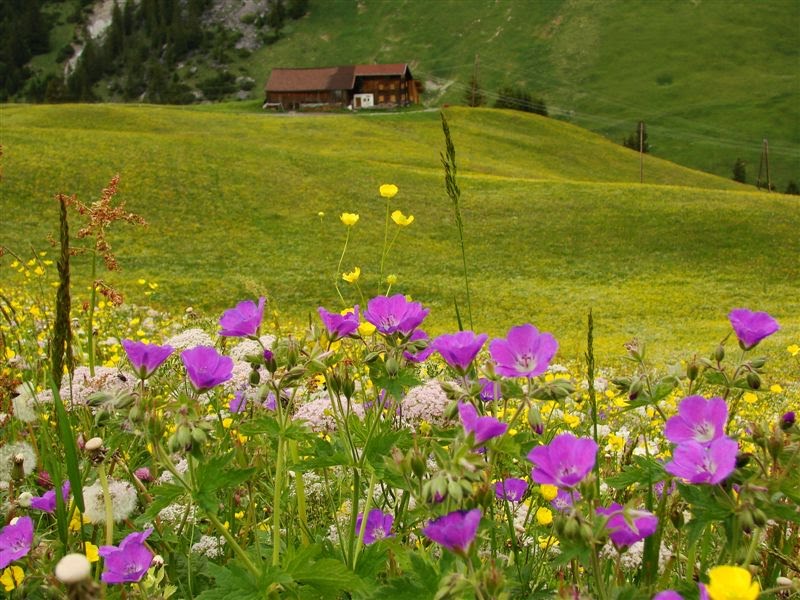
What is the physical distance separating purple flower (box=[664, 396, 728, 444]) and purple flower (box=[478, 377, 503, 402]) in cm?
33

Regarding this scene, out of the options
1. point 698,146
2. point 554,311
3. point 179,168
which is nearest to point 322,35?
point 698,146

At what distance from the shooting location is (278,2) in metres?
145

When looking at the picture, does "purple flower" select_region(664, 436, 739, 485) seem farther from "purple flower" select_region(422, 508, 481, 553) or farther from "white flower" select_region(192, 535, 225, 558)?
"white flower" select_region(192, 535, 225, 558)

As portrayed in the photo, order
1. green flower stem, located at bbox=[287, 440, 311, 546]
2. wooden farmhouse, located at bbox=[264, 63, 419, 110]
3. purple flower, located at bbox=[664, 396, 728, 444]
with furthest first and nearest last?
wooden farmhouse, located at bbox=[264, 63, 419, 110]
green flower stem, located at bbox=[287, 440, 311, 546]
purple flower, located at bbox=[664, 396, 728, 444]

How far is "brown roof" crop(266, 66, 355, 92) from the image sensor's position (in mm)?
85188

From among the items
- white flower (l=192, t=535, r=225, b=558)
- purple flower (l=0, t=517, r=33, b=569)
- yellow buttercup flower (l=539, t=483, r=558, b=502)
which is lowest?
white flower (l=192, t=535, r=225, b=558)

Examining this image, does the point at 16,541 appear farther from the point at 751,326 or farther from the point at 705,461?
the point at 751,326

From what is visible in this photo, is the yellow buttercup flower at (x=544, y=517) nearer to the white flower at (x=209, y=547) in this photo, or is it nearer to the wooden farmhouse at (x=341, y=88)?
the white flower at (x=209, y=547)

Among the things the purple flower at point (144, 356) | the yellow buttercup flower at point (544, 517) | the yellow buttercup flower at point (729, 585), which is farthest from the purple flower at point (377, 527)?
the yellow buttercup flower at point (729, 585)

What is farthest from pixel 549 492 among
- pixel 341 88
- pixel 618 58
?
pixel 618 58

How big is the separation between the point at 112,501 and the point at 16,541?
516 mm

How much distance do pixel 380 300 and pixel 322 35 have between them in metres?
148

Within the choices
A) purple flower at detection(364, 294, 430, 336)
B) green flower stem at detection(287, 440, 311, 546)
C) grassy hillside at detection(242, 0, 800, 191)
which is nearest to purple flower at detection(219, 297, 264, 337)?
purple flower at detection(364, 294, 430, 336)

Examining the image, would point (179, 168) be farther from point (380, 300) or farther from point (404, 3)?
point (404, 3)
